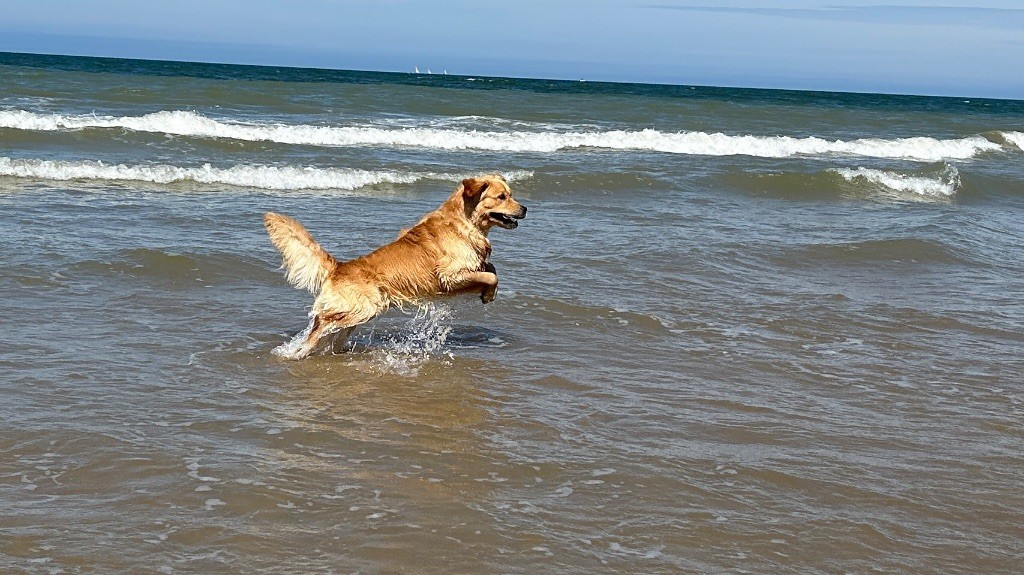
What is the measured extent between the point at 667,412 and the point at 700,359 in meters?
1.23

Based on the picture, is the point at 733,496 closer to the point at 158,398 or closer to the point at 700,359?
the point at 700,359

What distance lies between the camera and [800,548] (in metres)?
4.03

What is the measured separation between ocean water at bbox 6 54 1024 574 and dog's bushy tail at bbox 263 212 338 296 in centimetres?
57

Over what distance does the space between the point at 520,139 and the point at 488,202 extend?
52.6ft

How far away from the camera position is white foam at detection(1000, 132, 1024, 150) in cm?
2912

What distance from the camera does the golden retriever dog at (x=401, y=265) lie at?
6488 mm

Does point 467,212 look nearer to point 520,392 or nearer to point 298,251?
point 298,251

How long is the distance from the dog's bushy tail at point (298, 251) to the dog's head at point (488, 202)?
1079 millimetres

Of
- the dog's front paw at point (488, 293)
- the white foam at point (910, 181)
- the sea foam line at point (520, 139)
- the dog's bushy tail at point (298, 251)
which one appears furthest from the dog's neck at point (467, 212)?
the sea foam line at point (520, 139)

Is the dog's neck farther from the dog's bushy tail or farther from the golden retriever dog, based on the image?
the dog's bushy tail

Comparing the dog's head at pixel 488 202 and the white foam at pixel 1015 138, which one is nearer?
the dog's head at pixel 488 202

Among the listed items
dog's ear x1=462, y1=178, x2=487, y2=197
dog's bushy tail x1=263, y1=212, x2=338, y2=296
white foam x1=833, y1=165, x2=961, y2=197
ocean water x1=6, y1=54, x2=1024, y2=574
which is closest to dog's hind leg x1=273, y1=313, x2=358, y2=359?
ocean water x1=6, y1=54, x2=1024, y2=574

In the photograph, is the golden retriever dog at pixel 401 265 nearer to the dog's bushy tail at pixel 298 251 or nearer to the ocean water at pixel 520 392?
the dog's bushy tail at pixel 298 251

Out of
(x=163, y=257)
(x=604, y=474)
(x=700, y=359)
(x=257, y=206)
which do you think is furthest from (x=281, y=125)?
(x=604, y=474)
